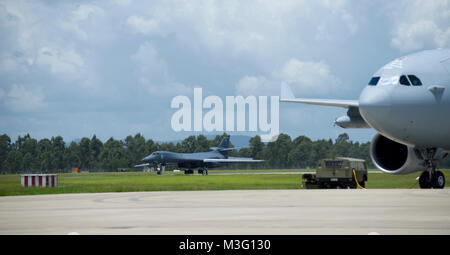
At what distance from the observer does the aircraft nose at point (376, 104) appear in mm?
20703

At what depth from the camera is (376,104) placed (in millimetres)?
20828

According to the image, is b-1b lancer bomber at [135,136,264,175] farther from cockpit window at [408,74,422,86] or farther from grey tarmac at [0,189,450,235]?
grey tarmac at [0,189,450,235]

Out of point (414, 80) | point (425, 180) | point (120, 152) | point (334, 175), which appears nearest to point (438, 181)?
point (425, 180)

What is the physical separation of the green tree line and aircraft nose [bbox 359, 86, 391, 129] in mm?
126496

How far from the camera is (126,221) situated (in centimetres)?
1168

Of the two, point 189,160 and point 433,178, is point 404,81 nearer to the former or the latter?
point 433,178

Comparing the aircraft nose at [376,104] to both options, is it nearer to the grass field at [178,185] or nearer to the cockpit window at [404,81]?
the cockpit window at [404,81]

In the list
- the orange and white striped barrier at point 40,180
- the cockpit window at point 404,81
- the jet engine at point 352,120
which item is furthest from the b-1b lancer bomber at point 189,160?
the cockpit window at point 404,81

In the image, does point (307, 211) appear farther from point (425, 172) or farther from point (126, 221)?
point (425, 172)

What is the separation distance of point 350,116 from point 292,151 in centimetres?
14000

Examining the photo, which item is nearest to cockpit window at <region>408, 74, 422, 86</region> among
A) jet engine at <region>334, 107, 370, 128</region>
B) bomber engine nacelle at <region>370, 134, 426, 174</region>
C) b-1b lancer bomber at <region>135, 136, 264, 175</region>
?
bomber engine nacelle at <region>370, 134, 426, 174</region>

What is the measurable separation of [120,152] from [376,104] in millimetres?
152108

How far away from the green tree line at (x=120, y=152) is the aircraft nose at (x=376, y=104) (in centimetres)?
12650
